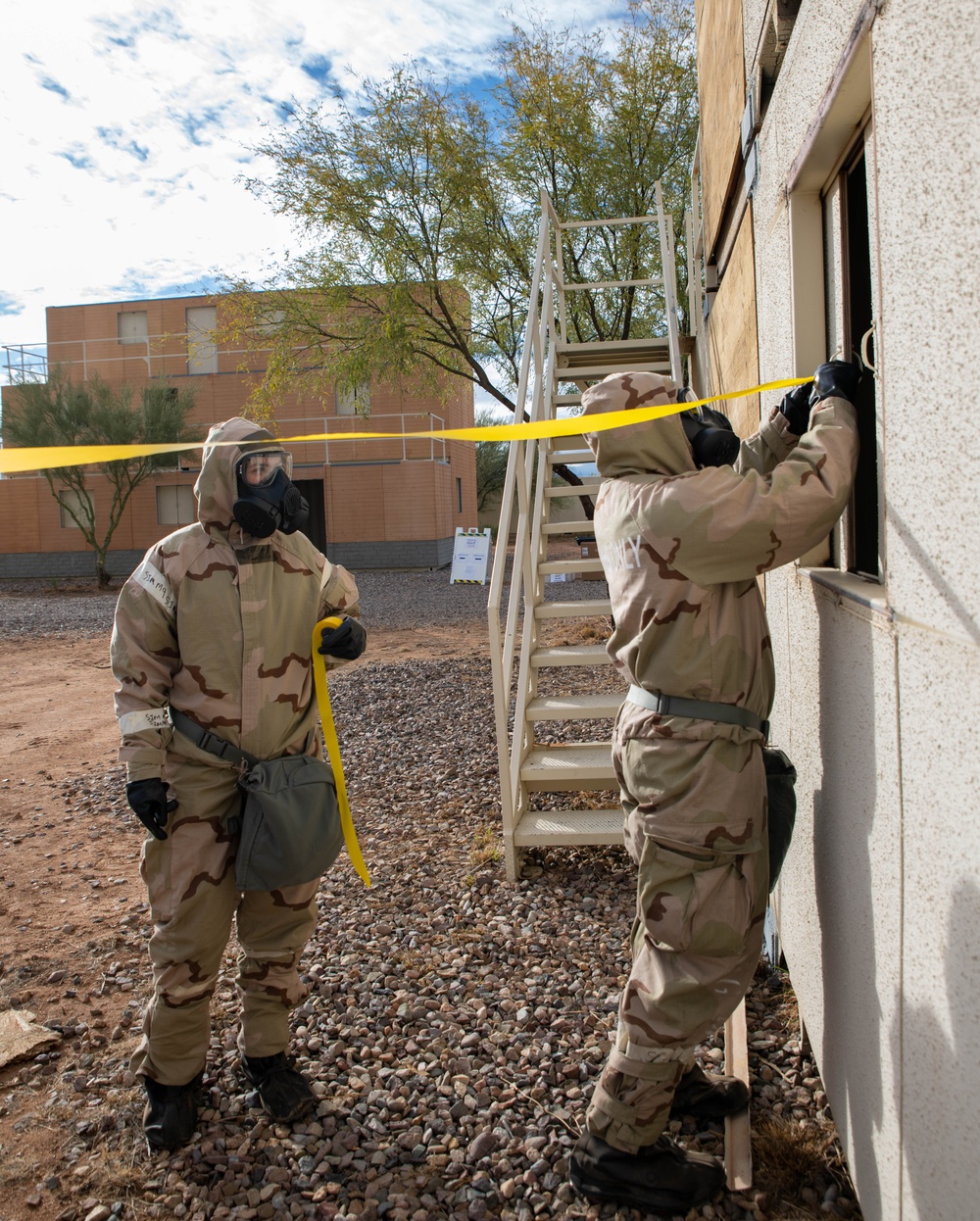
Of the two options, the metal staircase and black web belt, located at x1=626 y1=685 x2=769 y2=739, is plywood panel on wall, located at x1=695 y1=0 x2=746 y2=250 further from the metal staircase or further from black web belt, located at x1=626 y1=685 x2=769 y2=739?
black web belt, located at x1=626 y1=685 x2=769 y2=739

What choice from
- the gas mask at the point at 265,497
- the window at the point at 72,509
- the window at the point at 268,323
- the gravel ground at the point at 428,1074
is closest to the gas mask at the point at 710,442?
the gas mask at the point at 265,497

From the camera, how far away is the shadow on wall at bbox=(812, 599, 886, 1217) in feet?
5.94

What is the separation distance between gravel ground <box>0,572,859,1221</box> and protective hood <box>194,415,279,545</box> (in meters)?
1.70

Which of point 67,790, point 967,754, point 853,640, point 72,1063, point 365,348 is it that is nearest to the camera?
point 967,754

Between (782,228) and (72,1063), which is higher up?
(782,228)

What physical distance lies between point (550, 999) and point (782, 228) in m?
2.64

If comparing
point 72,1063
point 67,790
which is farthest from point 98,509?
point 72,1063

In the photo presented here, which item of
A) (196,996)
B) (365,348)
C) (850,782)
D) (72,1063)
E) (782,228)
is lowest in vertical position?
(72,1063)

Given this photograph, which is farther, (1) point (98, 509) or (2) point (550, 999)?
(1) point (98, 509)

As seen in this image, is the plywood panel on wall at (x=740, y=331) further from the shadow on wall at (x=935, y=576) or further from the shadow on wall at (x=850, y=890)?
the shadow on wall at (x=935, y=576)

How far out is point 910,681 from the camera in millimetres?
1512

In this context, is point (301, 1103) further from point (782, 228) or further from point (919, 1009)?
point (782, 228)

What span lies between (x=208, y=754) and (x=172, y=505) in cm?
2422

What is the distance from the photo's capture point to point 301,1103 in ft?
8.45
